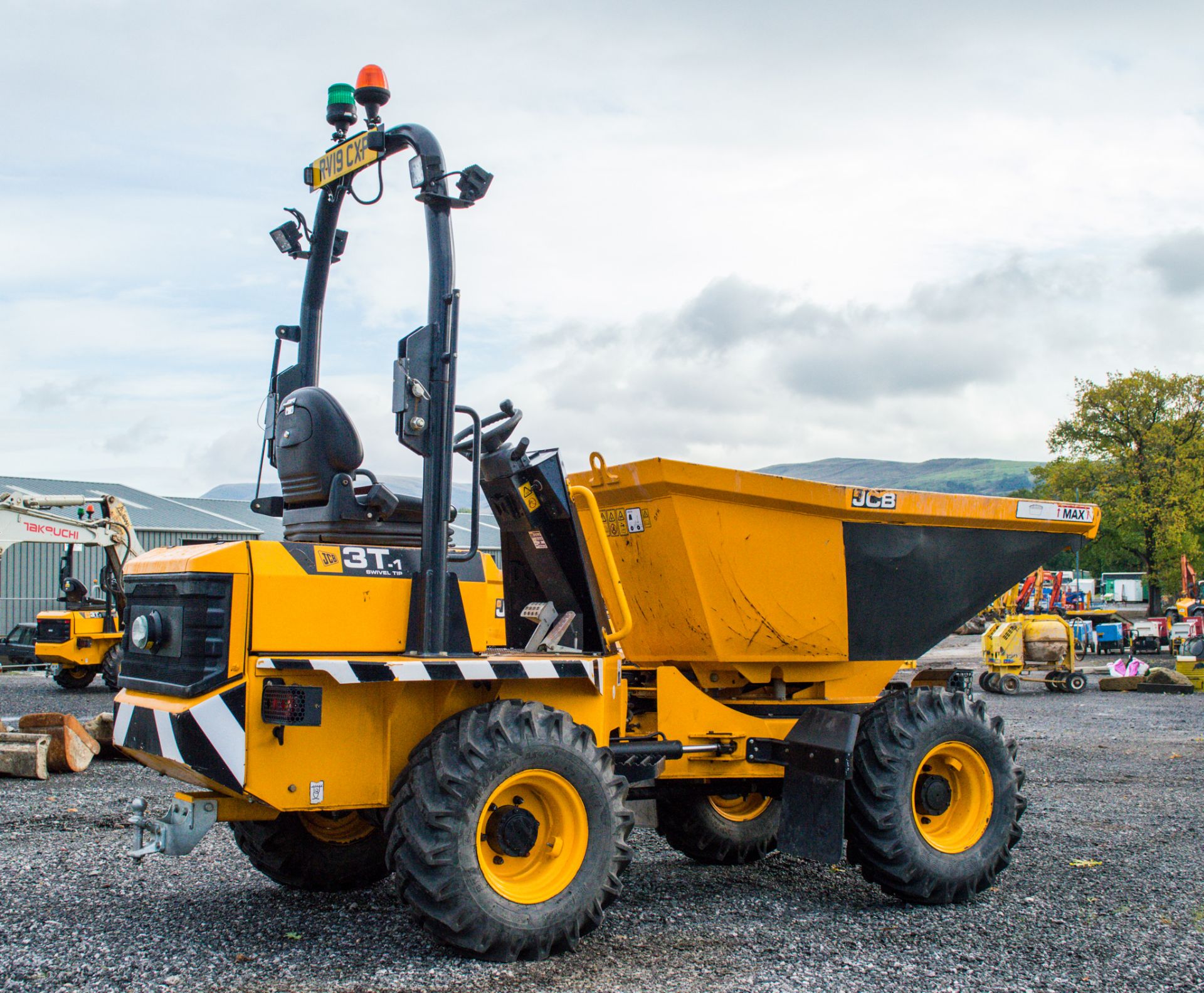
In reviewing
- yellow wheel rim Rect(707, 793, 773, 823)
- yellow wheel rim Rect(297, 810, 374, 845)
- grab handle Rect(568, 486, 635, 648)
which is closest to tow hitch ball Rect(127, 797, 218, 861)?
yellow wheel rim Rect(297, 810, 374, 845)

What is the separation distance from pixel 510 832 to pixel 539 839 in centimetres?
21

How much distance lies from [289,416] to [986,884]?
408 cm

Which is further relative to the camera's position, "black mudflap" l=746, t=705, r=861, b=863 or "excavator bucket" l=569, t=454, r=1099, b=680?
"excavator bucket" l=569, t=454, r=1099, b=680

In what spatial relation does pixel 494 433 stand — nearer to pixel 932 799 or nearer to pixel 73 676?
pixel 932 799

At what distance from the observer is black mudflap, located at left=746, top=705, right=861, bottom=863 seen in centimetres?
563

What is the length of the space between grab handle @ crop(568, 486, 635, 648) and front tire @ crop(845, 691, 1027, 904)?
1.47m

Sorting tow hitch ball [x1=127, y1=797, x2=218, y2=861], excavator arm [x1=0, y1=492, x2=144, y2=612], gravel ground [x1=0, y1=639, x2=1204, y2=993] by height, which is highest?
excavator arm [x1=0, y1=492, x2=144, y2=612]

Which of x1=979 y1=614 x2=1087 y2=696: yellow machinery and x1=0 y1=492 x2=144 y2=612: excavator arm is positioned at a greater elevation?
x1=0 y1=492 x2=144 y2=612: excavator arm

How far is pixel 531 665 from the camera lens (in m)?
4.84

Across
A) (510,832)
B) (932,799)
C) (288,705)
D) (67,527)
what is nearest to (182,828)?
(288,705)

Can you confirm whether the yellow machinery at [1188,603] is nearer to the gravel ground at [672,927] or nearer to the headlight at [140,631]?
the gravel ground at [672,927]

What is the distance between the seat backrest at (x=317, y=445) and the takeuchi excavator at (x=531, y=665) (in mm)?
15

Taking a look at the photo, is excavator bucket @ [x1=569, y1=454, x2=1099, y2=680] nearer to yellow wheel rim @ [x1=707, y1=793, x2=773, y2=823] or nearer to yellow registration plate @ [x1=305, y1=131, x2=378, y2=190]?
yellow wheel rim @ [x1=707, y1=793, x2=773, y2=823]

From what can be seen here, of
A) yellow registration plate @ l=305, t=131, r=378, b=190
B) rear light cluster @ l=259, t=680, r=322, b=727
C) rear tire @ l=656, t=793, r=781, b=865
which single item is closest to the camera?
rear light cluster @ l=259, t=680, r=322, b=727
